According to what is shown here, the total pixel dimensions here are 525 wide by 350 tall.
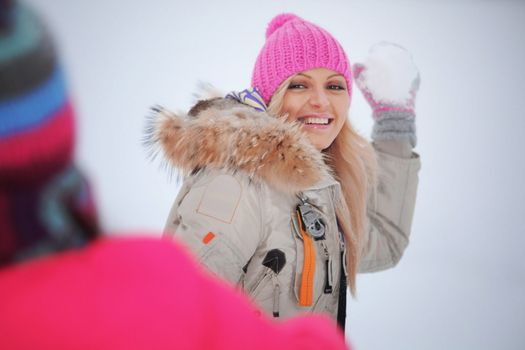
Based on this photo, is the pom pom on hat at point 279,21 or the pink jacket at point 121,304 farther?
the pom pom on hat at point 279,21

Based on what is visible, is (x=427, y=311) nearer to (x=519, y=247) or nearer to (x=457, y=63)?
(x=519, y=247)

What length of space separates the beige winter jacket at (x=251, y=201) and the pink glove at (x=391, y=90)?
0.64 m

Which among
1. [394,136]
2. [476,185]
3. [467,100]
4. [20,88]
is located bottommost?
[476,185]

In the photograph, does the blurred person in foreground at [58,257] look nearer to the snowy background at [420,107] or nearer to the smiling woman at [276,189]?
the smiling woman at [276,189]

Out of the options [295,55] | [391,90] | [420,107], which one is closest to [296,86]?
[295,55]

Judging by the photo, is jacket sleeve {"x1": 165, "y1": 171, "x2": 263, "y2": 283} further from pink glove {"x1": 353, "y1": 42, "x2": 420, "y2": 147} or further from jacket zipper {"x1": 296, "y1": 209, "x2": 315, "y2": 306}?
pink glove {"x1": 353, "y1": 42, "x2": 420, "y2": 147}

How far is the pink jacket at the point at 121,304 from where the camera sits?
1.06 feet

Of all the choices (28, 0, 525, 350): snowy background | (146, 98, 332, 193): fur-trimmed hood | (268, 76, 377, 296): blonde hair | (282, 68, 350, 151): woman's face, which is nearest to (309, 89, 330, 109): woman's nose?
(282, 68, 350, 151): woman's face

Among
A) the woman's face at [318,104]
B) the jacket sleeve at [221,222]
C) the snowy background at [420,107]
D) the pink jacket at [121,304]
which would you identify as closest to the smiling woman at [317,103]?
the woman's face at [318,104]

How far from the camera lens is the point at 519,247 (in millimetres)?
3230

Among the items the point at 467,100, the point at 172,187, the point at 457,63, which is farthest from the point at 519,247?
the point at 172,187

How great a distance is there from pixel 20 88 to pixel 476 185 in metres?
4.03

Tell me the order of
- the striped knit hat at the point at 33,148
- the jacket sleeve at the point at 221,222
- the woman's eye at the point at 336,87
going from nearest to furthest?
the striped knit hat at the point at 33,148 < the jacket sleeve at the point at 221,222 < the woman's eye at the point at 336,87

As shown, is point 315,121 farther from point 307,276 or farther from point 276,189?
point 307,276
